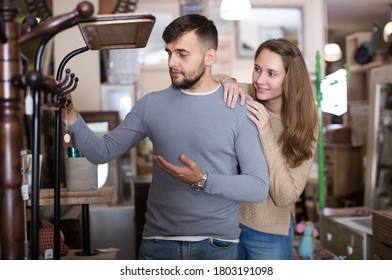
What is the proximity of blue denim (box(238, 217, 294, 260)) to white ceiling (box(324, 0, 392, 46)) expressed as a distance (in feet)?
12.8

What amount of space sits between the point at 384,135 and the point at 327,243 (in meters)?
0.76

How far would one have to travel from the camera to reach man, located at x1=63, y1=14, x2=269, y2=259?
1.44 m

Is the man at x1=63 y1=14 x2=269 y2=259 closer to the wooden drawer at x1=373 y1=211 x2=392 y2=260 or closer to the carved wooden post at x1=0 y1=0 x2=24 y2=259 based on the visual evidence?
the carved wooden post at x1=0 y1=0 x2=24 y2=259

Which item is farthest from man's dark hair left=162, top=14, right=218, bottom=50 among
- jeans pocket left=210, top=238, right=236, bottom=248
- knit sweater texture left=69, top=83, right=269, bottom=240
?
jeans pocket left=210, top=238, right=236, bottom=248

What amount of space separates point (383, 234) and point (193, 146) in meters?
0.98

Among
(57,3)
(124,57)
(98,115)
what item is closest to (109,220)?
(98,115)

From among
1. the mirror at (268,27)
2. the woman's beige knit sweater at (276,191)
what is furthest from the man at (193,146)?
the mirror at (268,27)

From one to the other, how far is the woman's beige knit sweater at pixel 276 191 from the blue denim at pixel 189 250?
211mm

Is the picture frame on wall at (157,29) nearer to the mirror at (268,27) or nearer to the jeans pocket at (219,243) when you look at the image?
the mirror at (268,27)

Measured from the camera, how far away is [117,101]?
3184mm

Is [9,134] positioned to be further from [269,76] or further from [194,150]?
[269,76]

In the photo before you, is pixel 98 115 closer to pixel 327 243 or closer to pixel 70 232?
pixel 70 232

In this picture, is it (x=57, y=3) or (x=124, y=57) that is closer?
(x=57, y=3)

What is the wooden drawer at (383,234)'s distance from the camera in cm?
200
